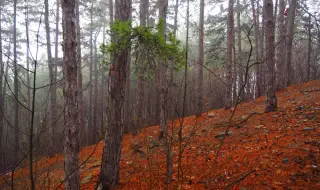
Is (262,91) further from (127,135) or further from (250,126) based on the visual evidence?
(127,135)

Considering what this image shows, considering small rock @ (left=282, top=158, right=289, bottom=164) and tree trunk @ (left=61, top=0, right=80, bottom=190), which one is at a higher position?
tree trunk @ (left=61, top=0, right=80, bottom=190)

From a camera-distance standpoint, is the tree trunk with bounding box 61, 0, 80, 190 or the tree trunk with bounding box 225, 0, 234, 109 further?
the tree trunk with bounding box 225, 0, 234, 109

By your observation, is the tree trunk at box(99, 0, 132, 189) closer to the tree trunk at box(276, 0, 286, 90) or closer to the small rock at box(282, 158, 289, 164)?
the small rock at box(282, 158, 289, 164)

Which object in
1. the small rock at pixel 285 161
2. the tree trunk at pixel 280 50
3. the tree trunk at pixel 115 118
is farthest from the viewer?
the tree trunk at pixel 280 50

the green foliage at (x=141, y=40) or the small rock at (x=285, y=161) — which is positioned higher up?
the green foliage at (x=141, y=40)

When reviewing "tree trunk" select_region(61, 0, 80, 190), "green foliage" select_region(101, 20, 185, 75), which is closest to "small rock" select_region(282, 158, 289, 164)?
"green foliage" select_region(101, 20, 185, 75)

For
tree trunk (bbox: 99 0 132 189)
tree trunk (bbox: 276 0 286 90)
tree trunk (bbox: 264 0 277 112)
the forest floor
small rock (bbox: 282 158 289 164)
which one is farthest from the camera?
tree trunk (bbox: 276 0 286 90)

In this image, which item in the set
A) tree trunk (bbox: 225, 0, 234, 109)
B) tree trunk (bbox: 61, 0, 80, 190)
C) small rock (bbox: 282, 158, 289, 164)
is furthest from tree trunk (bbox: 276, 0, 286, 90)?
tree trunk (bbox: 61, 0, 80, 190)

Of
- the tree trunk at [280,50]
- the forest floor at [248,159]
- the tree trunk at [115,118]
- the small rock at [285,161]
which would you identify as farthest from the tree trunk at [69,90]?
the tree trunk at [280,50]

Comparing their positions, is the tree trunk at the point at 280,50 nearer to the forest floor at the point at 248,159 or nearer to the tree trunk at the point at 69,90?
the forest floor at the point at 248,159

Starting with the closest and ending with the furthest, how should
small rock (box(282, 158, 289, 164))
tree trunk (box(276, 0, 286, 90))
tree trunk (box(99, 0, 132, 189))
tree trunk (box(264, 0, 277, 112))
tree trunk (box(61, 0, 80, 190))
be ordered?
tree trunk (box(61, 0, 80, 190)) < small rock (box(282, 158, 289, 164)) < tree trunk (box(99, 0, 132, 189)) < tree trunk (box(264, 0, 277, 112)) < tree trunk (box(276, 0, 286, 90))

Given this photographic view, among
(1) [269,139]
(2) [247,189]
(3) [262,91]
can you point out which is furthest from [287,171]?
(3) [262,91]

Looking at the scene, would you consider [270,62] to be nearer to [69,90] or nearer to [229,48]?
[229,48]

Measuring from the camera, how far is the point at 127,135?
11453mm
